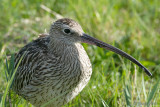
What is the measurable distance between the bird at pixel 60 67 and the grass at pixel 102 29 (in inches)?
15.5

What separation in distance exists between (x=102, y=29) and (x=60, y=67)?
223 cm

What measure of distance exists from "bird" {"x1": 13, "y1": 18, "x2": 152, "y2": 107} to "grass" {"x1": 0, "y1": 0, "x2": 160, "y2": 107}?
0.39 metres

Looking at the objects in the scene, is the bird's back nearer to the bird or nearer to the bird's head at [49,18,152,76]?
the bird

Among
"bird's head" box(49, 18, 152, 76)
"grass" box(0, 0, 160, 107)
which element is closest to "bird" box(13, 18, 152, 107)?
"bird's head" box(49, 18, 152, 76)

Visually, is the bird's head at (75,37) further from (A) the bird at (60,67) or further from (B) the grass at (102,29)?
(B) the grass at (102,29)

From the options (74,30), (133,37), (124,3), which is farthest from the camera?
(124,3)

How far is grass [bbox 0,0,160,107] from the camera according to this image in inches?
206

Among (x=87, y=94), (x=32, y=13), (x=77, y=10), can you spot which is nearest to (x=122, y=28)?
(x=77, y=10)

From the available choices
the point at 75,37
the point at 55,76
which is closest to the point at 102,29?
the point at 75,37

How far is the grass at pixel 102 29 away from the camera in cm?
524

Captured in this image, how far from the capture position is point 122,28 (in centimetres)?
682

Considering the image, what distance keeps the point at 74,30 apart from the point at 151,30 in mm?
2713

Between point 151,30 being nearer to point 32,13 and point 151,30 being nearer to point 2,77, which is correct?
point 32,13

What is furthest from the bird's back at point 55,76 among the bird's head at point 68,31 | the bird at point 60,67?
the bird's head at point 68,31
